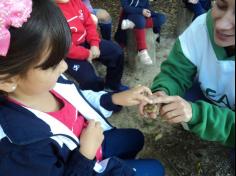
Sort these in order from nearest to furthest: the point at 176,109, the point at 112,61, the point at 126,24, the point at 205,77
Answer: the point at 176,109
the point at 205,77
the point at 112,61
the point at 126,24

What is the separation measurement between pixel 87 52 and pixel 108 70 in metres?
0.29

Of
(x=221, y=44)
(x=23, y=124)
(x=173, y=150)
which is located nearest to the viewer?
(x=23, y=124)

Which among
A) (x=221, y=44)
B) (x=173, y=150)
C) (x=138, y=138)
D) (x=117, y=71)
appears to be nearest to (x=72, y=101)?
(x=138, y=138)

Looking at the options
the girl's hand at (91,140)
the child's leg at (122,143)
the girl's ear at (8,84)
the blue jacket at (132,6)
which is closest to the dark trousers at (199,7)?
the blue jacket at (132,6)

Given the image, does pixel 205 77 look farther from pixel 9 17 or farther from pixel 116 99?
pixel 9 17

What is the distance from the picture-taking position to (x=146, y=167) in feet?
5.63

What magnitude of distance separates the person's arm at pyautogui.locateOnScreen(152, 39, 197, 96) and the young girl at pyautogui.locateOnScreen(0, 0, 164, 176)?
0.91 ft

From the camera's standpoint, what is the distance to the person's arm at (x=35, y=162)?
1267mm

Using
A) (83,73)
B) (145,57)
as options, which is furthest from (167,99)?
(145,57)

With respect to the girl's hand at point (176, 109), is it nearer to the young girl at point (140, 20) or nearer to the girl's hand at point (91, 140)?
the girl's hand at point (91, 140)

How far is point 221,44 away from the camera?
155cm

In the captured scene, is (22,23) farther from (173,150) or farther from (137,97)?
(173,150)

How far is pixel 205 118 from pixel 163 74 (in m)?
0.43

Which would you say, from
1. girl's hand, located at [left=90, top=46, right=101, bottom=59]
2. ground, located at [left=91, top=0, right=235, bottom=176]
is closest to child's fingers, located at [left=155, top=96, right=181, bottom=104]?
ground, located at [left=91, top=0, right=235, bottom=176]
